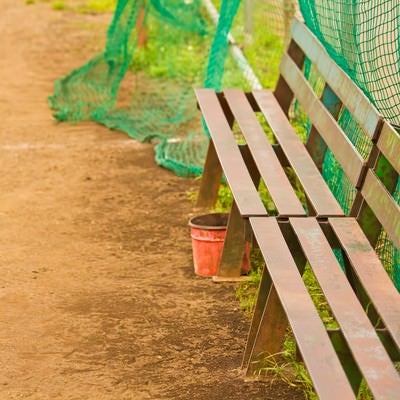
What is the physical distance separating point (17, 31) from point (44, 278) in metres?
6.29

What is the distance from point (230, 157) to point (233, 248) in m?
0.41

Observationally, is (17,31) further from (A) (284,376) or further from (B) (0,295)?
(A) (284,376)

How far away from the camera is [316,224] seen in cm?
437

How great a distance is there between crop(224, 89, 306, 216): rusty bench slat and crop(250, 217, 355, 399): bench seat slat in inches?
8.7

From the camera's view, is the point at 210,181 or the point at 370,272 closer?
the point at 370,272

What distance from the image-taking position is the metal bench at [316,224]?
3.58m

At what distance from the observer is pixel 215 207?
20.8 feet

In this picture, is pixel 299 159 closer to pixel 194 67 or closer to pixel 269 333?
pixel 269 333

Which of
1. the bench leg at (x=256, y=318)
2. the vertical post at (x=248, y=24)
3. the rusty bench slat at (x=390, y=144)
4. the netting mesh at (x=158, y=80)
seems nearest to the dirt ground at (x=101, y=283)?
the bench leg at (x=256, y=318)

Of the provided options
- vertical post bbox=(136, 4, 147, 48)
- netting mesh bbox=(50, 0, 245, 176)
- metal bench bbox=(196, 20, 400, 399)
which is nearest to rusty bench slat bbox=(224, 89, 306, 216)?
metal bench bbox=(196, 20, 400, 399)

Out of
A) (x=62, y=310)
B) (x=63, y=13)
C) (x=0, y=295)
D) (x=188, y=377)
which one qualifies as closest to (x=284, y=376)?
(x=188, y=377)

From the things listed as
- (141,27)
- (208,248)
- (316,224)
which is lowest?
(141,27)

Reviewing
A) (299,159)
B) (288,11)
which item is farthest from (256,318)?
(288,11)

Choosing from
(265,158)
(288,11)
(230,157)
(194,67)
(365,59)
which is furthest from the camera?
(194,67)
